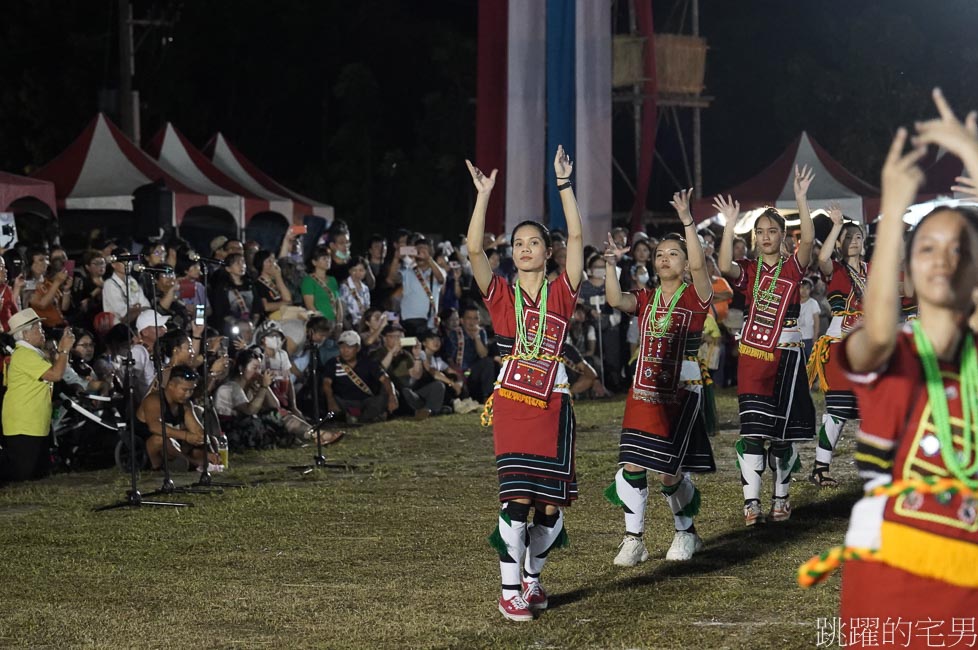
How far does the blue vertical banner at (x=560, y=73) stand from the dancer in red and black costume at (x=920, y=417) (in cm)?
1692

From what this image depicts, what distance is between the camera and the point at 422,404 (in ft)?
53.2

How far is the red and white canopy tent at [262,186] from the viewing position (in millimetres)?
22016

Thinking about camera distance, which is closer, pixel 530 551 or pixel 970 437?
pixel 970 437

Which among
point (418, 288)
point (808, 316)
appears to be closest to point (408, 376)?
point (418, 288)

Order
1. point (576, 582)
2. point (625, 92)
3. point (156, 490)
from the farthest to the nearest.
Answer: point (625, 92), point (156, 490), point (576, 582)

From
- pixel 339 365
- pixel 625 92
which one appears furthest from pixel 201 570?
pixel 625 92

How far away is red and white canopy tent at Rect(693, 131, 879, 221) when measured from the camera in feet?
79.1

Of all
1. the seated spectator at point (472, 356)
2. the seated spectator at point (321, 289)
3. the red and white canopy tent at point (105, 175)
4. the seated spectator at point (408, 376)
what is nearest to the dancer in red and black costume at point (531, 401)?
the seated spectator at point (321, 289)

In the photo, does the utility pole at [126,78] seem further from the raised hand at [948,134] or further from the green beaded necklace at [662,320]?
the raised hand at [948,134]

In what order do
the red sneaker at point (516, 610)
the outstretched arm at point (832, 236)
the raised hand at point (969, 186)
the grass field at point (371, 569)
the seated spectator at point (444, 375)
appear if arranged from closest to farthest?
the raised hand at point (969, 186) → the grass field at point (371, 569) → the red sneaker at point (516, 610) → the outstretched arm at point (832, 236) → the seated spectator at point (444, 375)

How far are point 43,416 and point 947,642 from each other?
9.51 m

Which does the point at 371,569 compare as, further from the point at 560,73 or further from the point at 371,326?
the point at 560,73

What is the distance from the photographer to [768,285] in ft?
30.7

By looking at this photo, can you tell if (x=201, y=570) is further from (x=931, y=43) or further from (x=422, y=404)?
(x=931, y=43)
